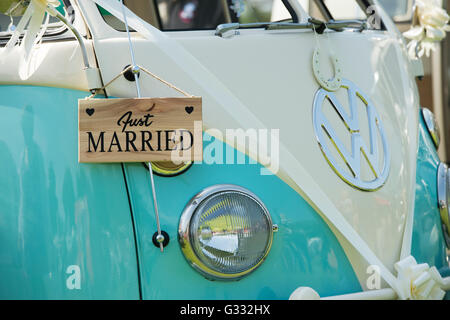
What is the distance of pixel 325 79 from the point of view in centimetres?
212

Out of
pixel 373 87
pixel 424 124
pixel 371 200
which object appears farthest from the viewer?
pixel 424 124

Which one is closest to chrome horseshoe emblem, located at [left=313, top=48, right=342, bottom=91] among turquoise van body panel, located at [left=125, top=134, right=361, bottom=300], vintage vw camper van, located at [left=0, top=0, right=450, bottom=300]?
vintage vw camper van, located at [left=0, top=0, right=450, bottom=300]

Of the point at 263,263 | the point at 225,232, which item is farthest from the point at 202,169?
the point at 263,263

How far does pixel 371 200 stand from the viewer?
6.69 ft

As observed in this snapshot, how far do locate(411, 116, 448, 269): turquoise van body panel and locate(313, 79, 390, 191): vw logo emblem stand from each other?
0.20 metres

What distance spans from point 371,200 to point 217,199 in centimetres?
62

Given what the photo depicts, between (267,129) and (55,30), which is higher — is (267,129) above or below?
below

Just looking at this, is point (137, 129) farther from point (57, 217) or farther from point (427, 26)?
point (427, 26)

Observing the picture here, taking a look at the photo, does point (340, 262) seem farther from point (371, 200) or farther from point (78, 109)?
point (78, 109)

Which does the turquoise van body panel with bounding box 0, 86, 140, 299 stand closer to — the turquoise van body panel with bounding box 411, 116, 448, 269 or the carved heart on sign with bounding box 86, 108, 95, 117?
the carved heart on sign with bounding box 86, 108, 95, 117

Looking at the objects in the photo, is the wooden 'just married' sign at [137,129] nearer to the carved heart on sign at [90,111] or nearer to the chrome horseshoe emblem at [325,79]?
the carved heart on sign at [90,111]

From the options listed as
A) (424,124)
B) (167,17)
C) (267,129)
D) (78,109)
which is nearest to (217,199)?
(267,129)

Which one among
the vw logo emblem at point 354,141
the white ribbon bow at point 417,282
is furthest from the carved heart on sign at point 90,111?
the white ribbon bow at point 417,282

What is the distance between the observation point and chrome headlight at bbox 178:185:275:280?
1.70 m
